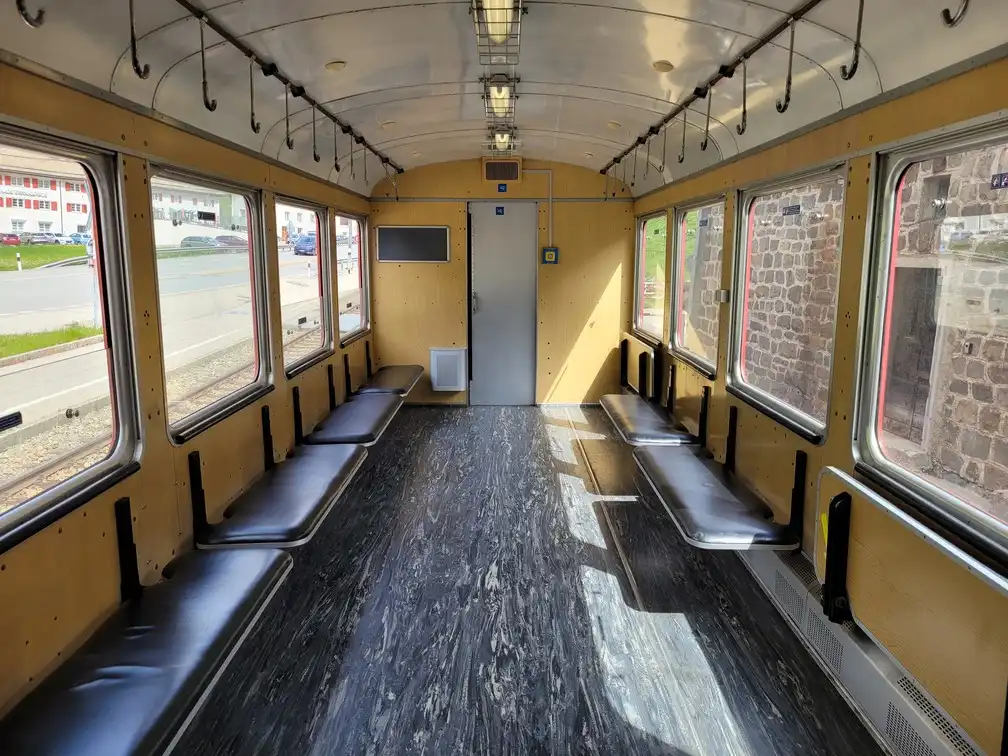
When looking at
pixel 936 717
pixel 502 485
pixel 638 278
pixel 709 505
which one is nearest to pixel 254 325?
pixel 502 485

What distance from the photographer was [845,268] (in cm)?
298

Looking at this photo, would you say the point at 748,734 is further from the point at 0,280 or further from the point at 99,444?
the point at 0,280

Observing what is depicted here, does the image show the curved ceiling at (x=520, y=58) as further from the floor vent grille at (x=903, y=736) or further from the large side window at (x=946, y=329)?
the floor vent grille at (x=903, y=736)

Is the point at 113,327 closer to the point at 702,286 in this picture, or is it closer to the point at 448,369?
the point at 702,286

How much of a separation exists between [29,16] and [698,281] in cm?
472

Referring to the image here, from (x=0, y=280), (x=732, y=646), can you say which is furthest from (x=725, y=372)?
(x=0, y=280)

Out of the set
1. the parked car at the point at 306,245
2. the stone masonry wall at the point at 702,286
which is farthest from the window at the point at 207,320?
the stone masonry wall at the point at 702,286

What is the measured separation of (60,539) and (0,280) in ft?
2.76

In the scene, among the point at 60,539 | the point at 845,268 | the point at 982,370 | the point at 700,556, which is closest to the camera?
the point at 60,539

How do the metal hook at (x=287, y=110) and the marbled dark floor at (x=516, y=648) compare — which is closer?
the marbled dark floor at (x=516, y=648)

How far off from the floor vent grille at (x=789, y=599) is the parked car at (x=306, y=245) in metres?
3.80

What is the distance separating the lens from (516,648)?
3139mm

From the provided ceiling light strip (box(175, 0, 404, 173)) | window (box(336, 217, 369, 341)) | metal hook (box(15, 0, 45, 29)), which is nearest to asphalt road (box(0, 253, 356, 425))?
metal hook (box(15, 0, 45, 29))

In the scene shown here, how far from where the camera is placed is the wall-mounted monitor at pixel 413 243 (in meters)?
7.60
